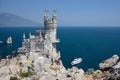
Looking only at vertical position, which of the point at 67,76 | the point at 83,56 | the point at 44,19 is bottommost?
the point at 83,56

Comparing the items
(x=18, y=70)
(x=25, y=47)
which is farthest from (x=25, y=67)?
(x=25, y=47)

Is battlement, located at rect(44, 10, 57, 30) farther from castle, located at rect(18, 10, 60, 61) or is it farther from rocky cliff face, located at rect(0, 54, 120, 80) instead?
rocky cliff face, located at rect(0, 54, 120, 80)

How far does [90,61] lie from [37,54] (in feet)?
233

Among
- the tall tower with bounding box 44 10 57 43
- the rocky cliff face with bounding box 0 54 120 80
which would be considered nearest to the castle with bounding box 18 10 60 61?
the tall tower with bounding box 44 10 57 43

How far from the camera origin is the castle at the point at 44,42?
73.8 m

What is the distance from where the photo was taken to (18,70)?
60.1 m

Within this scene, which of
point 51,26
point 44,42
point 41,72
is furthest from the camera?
point 51,26

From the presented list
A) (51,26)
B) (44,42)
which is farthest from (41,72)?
(51,26)

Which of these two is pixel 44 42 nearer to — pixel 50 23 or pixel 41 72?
pixel 50 23

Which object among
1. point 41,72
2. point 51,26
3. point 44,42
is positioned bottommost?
point 41,72

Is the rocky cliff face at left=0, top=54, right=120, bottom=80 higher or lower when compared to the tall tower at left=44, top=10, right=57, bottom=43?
lower

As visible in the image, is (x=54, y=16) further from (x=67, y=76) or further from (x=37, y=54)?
(x=67, y=76)

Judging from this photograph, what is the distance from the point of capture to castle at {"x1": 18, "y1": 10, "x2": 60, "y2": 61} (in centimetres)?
7381

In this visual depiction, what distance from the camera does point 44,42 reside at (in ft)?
244
